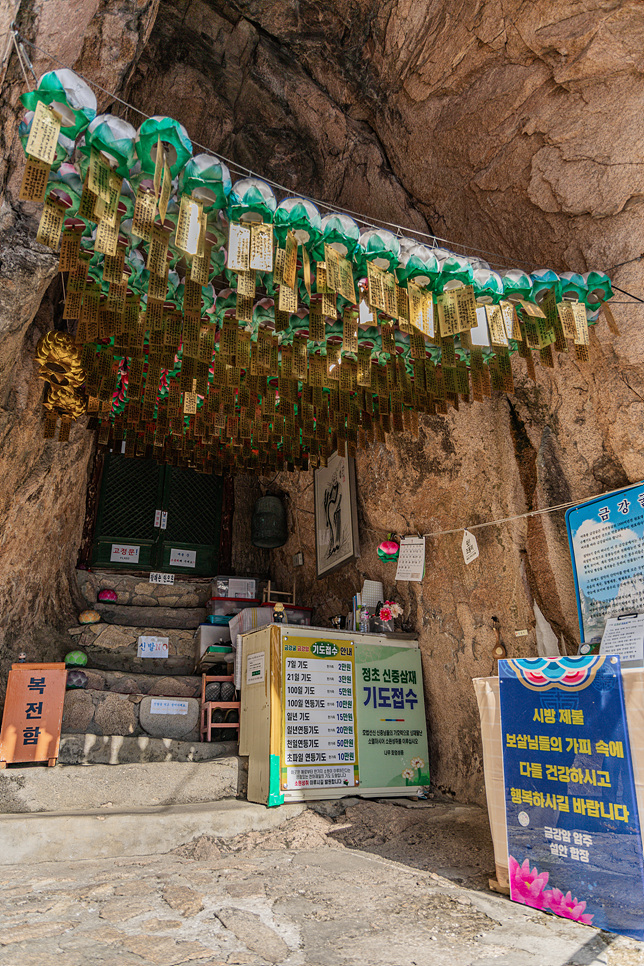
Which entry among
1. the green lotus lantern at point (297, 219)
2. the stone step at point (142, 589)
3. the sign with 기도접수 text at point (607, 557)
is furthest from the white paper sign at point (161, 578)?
the green lotus lantern at point (297, 219)

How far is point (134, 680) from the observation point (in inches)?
237

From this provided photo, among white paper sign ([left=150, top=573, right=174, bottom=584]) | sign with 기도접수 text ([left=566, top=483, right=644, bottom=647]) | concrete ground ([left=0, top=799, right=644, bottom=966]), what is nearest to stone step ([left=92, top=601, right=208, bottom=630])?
white paper sign ([left=150, top=573, right=174, bottom=584])

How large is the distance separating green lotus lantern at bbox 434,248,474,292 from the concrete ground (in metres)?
3.19

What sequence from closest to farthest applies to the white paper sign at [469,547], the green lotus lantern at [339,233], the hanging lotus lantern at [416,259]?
the green lotus lantern at [339,233] < the hanging lotus lantern at [416,259] < the white paper sign at [469,547]

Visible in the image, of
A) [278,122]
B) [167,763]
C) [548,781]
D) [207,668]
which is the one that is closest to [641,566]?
[548,781]

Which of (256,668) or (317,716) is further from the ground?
(256,668)

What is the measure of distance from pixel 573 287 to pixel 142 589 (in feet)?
20.3

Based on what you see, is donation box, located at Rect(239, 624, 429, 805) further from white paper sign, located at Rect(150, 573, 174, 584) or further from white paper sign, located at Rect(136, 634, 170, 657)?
white paper sign, located at Rect(150, 573, 174, 584)

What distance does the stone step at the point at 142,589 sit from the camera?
7.51 meters

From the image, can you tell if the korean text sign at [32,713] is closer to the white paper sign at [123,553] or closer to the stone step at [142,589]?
the stone step at [142,589]

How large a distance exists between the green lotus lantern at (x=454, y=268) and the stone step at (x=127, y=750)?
165 inches

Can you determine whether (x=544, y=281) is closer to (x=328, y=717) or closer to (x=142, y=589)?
(x=328, y=717)

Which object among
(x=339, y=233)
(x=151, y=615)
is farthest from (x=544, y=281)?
(x=151, y=615)

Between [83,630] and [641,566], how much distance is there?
→ 566 centimetres
